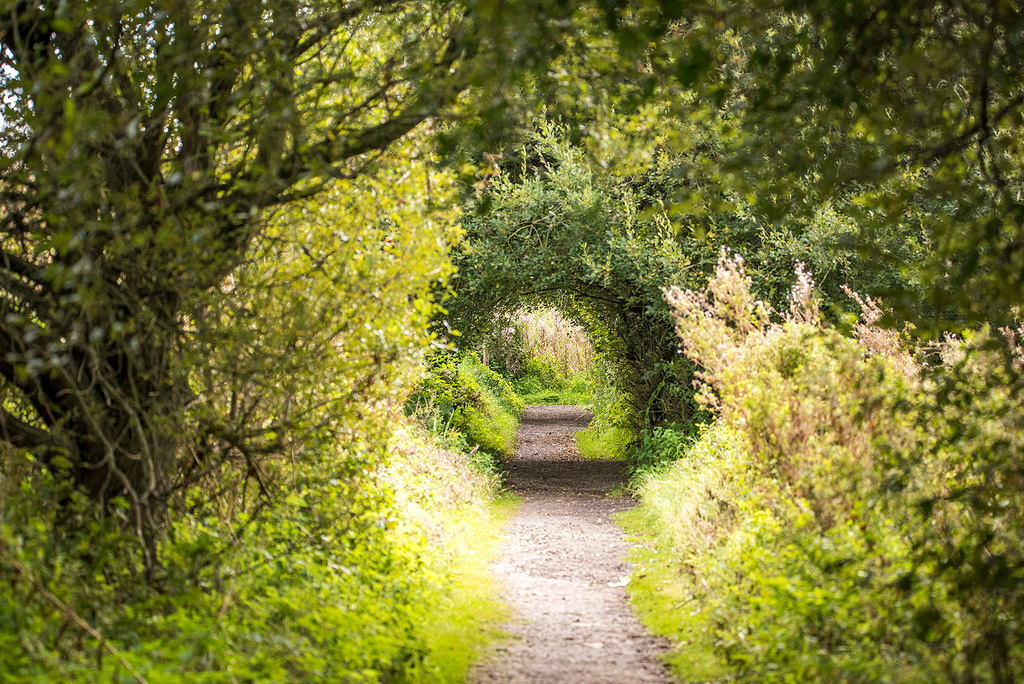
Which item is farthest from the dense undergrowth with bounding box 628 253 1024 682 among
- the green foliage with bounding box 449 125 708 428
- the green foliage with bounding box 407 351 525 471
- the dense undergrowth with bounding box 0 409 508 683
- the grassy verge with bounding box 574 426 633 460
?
the grassy verge with bounding box 574 426 633 460

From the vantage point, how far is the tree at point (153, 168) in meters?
4.29

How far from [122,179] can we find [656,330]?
12.4m

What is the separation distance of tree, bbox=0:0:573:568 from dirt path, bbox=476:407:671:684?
2.83 meters

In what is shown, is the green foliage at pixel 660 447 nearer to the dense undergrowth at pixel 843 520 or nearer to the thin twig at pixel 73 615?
the dense undergrowth at pixel 843 520

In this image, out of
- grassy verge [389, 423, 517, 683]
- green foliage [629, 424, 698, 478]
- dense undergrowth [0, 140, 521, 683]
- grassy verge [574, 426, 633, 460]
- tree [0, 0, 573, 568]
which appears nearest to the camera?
dense undergrowth [0, 140, 521, 683]

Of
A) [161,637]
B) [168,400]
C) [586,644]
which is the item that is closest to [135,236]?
[168,400]

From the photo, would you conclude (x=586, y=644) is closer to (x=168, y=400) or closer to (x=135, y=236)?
(x=168, y=400)

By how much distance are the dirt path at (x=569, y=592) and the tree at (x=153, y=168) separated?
2.83 m

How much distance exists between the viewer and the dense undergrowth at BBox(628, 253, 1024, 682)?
381 cm

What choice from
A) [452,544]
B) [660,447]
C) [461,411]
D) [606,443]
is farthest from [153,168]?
[606,443]

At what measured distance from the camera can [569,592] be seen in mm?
7988

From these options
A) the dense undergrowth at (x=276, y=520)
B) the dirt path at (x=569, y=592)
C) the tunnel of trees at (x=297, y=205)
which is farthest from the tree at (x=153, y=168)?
the dirt path at (x=569, y=592)

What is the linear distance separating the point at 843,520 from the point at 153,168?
17.0 feet

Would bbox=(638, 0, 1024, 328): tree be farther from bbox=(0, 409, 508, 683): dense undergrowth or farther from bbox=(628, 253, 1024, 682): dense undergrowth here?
bbox=(0, 409, 508, 683): dense undergrowth
